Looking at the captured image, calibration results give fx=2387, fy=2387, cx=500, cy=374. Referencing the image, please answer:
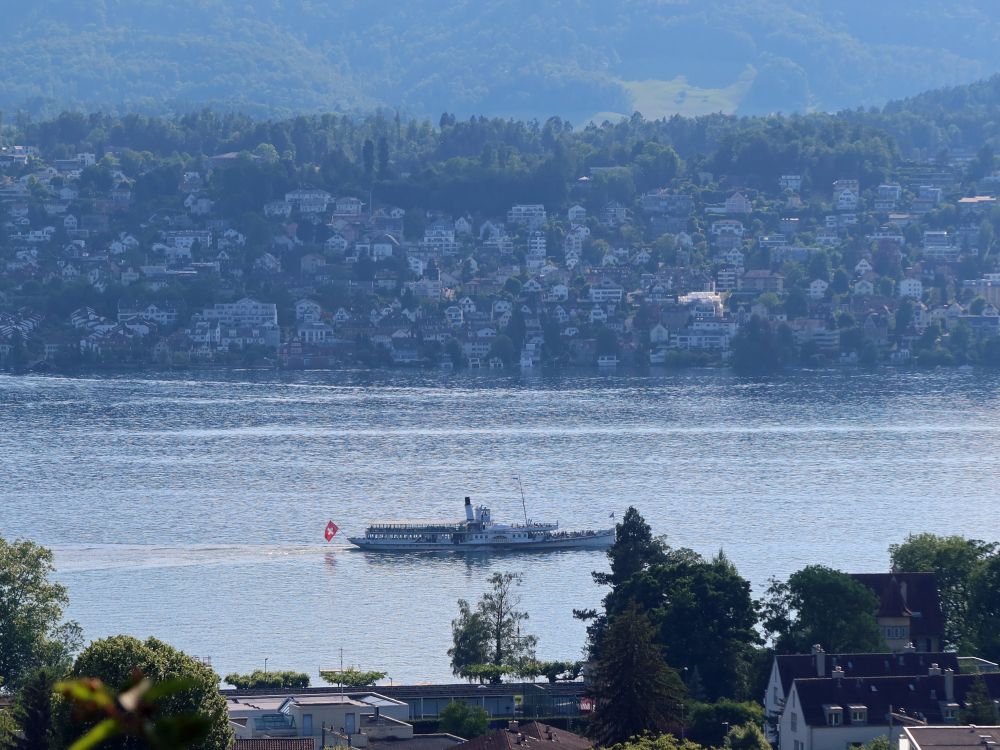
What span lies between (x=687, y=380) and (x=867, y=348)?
10732 mm

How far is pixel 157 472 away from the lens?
5066 cm

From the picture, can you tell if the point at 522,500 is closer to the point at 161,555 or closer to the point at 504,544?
the point at 504,544

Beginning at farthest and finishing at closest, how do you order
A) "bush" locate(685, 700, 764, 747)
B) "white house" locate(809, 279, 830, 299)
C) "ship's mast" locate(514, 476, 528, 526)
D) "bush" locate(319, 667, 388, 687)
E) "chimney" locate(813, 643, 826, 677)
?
"white house" locate(809, 279, 830, 299), "ship's mast" locate(514, 476, 528, 526), "bush" locate(319, 667, 388, 687), "chimney" locate(813, 643, 826, 677), "bush" locate(685, 700, 764, 747)

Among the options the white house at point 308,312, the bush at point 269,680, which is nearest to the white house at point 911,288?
the white house at point 308,312

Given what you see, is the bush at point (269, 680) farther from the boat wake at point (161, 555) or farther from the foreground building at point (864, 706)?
the boat wake at point (161, 555)

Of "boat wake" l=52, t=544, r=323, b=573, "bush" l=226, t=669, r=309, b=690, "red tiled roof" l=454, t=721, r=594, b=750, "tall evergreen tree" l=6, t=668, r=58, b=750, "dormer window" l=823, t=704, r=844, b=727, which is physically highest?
"tall evergreen tree" l=6, t=668, r=58, b=750

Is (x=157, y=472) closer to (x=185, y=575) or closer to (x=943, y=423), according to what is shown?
(x=185, y=575)

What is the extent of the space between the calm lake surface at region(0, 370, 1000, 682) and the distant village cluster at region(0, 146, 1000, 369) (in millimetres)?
12580

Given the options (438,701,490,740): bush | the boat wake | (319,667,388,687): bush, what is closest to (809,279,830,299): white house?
the boat wake

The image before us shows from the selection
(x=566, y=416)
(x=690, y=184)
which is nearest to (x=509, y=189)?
(x=690, y=184)

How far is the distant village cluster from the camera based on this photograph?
3489 inches

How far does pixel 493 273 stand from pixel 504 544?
205 feet

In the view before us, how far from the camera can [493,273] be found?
104m

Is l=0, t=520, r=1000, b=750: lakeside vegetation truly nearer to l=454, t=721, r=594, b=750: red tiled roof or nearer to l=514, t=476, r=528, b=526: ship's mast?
l=454, t=721, r=594, b=750: red tiled roof
